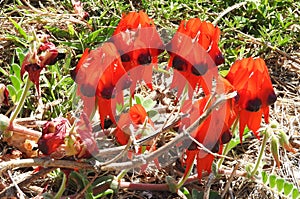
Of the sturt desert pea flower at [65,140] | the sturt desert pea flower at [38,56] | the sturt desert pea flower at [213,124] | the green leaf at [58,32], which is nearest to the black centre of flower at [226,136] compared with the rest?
the sturt desert pea flower at [213,124]

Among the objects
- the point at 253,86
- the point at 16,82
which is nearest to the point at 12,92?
the point at 16,82

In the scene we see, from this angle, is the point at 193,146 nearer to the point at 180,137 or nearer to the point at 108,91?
the point at 180,137

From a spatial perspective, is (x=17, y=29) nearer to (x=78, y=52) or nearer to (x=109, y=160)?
(x=78, y=52)

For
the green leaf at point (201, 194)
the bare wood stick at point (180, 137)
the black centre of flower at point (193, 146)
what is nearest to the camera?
the bare wood stick at point (180, 137)

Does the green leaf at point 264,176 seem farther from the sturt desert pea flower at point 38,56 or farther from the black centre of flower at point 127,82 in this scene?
the sturt desert pea flower at point 38,56

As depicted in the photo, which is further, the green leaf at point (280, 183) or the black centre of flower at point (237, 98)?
the green leaf at point (280, 183)

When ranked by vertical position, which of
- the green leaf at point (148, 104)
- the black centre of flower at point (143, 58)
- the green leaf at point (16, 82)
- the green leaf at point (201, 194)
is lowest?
the green leaf at point (201, 194)

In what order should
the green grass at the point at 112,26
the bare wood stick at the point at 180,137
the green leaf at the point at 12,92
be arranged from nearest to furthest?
the bare wood stick at the point at 180,137, the green leaf at the point at 12,92, the green grass at the point at 112,26
